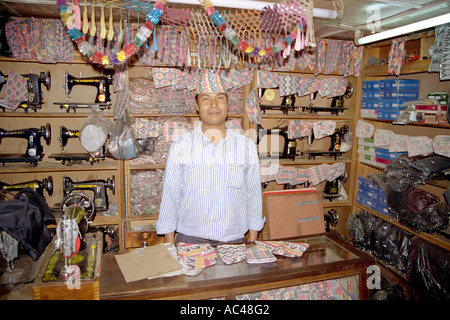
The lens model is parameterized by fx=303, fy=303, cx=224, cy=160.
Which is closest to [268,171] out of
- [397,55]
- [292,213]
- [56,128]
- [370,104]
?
[292,213]

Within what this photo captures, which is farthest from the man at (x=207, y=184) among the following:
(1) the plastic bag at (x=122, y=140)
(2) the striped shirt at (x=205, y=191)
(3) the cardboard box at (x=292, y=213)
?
(1) the plastic bag at (x=122, y=140)

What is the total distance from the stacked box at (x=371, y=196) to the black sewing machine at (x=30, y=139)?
349 centimetres

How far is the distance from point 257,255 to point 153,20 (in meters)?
1.41

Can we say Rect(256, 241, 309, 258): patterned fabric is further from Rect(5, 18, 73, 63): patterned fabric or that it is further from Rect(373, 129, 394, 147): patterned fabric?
Rect(5, 18, 73, 63): patterned fabric

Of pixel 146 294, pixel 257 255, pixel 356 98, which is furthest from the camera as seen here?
pixel 356 98

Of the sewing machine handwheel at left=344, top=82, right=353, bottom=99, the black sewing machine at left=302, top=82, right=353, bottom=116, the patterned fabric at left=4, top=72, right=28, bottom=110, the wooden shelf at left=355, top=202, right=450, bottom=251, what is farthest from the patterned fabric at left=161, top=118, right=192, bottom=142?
the wooden shelf at left=355, top=202, right=450, bottom=251

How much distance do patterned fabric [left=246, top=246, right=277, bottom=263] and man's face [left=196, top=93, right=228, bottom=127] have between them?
0.96 m

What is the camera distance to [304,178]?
12.4 ft

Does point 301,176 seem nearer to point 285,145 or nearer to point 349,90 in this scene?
point 285,145

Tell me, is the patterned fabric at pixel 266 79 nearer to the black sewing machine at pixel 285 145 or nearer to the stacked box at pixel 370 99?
the black sewing machine at pixel 285 145

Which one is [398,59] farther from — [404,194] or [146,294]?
[146,294]

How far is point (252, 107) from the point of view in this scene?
3.40 meters

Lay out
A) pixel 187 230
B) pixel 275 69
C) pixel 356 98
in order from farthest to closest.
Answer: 1. pixel 356 98
2. pixel 275 69
3. pixel 187 230

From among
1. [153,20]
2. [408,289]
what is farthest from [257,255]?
[408,289]
